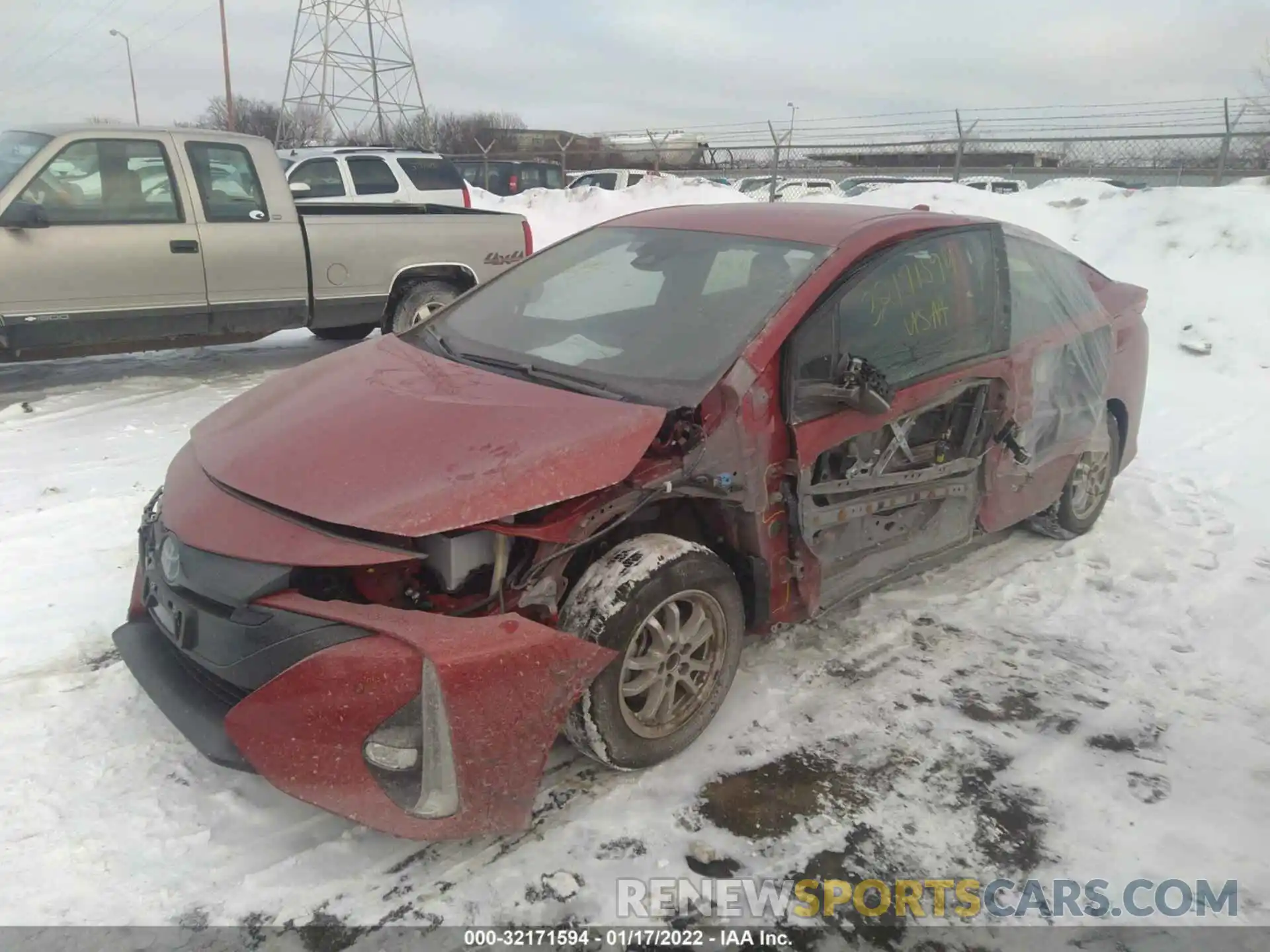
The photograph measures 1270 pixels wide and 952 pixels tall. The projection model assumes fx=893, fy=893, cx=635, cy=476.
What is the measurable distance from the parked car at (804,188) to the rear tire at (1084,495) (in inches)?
495

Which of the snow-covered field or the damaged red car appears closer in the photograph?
the damaged red car

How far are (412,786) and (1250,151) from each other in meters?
16.6

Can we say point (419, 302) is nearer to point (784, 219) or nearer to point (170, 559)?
point (784, 219)

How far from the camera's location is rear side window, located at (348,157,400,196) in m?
11.9

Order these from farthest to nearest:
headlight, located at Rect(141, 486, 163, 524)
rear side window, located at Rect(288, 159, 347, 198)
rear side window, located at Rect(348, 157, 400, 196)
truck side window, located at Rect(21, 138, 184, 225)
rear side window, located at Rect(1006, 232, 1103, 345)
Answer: rear side window, located at Rect(348, 157, 400, 196), rear side window, located at Rect(288, 159, 347, 198), truck side window, located at Rect(21, 138, 184, 225), rear side window, located at Rect(1006, 232, 1103, 345), headlight, located at Rect(141, 486, 163, 524)

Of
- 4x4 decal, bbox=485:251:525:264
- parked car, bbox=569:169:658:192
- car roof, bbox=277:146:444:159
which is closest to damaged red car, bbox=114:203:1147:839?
4x4 decal, bbox=485:251:525:264

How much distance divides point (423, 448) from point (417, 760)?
88 cm

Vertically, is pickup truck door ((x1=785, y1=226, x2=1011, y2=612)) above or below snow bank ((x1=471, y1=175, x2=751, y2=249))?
below

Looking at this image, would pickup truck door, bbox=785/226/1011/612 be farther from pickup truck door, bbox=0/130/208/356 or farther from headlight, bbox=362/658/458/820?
pickup truck door, bbox=0/130/208/356

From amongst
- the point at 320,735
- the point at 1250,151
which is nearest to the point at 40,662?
the point at 320,735

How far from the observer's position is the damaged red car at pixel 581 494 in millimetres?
2297

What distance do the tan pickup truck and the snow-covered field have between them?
1.47 meters

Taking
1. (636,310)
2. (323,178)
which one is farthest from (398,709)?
(323,178)

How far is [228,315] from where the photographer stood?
22.5 feet
